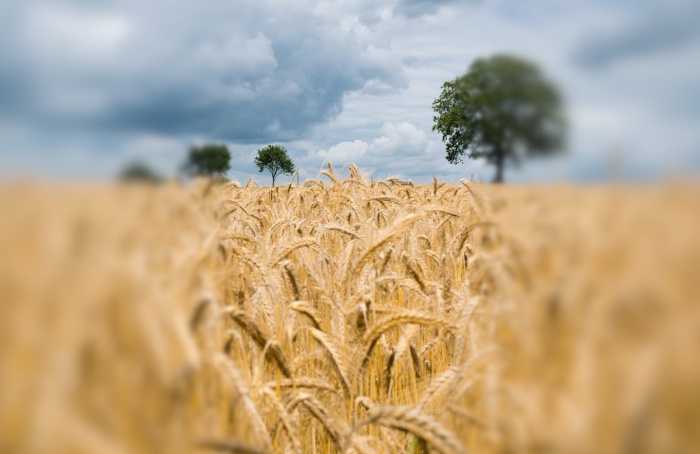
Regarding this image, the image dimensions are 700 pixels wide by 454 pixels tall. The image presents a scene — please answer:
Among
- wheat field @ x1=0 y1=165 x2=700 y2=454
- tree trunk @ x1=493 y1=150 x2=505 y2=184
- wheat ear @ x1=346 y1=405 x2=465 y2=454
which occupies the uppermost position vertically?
tree trunk @ x1=493 y1=150 x2=505 y2=184

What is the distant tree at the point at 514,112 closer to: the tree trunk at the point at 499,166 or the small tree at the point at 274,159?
the tree trunk at the point at 499,166

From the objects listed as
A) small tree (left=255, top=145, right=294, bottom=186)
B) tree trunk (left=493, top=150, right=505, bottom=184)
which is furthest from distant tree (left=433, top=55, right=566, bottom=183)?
small tree (left=255, top=145, right=294, bottom=186)

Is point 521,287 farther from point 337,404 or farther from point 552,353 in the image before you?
point 337,404

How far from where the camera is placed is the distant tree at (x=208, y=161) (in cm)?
106

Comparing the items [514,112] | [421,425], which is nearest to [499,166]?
[514,112]

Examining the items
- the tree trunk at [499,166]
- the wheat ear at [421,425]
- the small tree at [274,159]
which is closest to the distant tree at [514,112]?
the tree trunk at [499,166]

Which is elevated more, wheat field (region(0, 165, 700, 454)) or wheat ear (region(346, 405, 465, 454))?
wheat field (region(0, 165, 700, 454))

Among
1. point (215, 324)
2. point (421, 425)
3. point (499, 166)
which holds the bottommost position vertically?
point (421, 425)

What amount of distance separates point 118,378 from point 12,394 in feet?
0.36

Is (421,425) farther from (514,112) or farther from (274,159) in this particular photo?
(274,159)

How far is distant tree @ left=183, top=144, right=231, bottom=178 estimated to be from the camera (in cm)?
106

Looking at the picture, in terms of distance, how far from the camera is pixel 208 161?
1234mm

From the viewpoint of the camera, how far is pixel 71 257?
650 mm

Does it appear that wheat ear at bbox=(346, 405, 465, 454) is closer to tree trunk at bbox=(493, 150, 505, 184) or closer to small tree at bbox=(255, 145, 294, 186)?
tree trunk at bbox=(493, 150, 505, 184)
